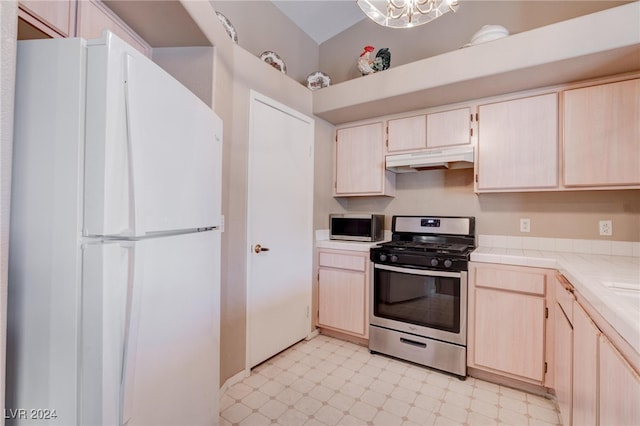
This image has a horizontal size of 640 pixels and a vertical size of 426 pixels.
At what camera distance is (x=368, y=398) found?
1900mm

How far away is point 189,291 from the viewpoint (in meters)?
1.13

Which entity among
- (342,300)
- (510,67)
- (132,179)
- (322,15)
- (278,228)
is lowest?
(342,300)

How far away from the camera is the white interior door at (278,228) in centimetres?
220

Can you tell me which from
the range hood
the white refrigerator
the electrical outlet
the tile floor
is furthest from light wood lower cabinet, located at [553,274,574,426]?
the white refrigerator

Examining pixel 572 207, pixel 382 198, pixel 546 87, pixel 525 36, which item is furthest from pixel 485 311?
pixel 525 36

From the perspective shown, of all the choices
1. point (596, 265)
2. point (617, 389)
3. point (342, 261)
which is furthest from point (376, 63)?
point (617, 389)

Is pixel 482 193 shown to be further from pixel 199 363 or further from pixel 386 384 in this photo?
pixel 199 363

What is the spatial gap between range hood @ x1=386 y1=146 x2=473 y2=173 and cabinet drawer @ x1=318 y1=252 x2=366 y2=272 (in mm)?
903

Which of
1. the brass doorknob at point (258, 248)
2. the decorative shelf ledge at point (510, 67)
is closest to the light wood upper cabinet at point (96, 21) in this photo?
the brass doorknob at point (258, 248)

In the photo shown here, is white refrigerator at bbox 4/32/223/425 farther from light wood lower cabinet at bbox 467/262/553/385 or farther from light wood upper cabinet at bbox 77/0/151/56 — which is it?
light wood lower cabinet at bbox 467/262/553/385

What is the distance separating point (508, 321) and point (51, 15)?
9.55 feet

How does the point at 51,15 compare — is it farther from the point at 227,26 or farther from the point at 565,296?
the point at 565,296

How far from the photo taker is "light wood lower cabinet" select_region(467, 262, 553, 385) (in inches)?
73.6

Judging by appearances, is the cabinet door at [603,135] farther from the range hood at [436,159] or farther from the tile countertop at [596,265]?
the range hood at [436,159]
